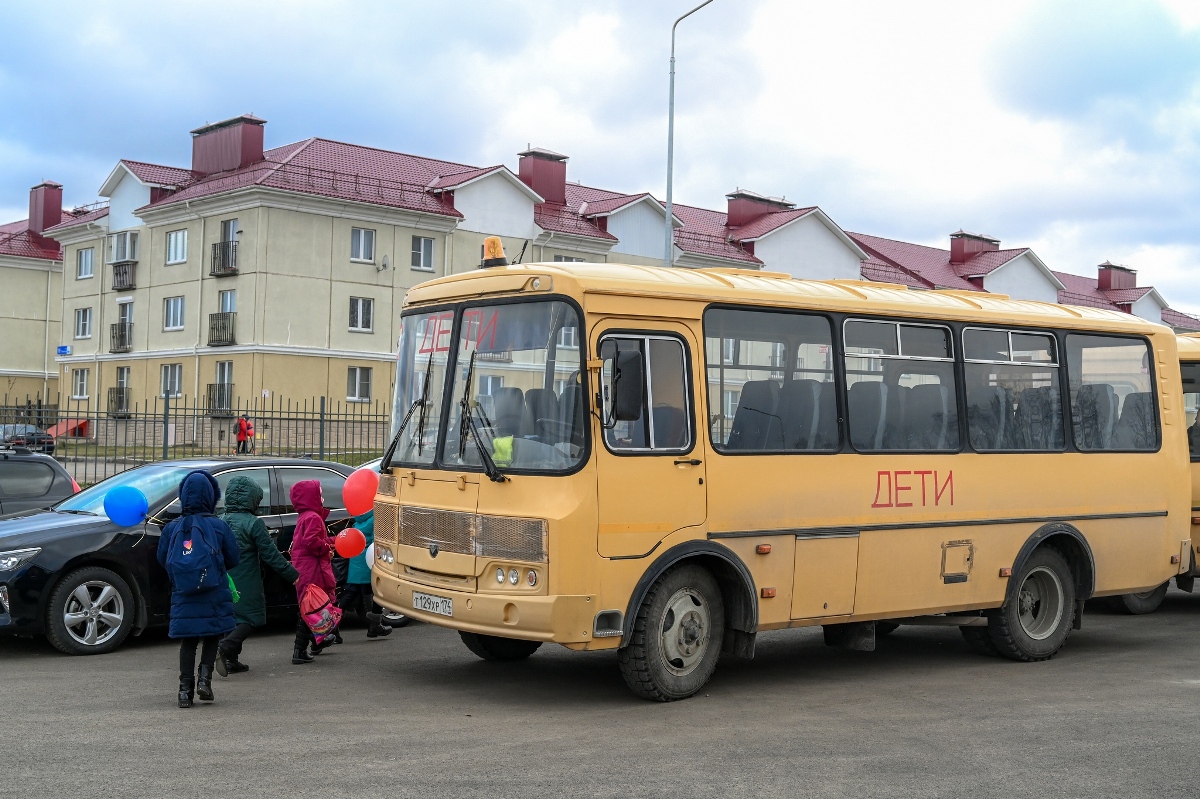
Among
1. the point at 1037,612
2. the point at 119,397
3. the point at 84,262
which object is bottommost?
the point at 1037,612

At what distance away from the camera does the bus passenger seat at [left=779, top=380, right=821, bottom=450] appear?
31.0ft

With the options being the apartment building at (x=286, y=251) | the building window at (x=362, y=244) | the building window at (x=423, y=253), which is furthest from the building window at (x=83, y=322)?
the building window at (x=423, y=253)

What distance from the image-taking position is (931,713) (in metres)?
8.63

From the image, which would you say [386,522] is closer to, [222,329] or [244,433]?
[244,433]

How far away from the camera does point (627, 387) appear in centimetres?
840

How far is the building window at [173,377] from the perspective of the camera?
51.6 metres

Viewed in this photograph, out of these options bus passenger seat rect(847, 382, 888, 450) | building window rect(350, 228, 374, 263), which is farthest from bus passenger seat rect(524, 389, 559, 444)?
building window rect(350, 228, 374, 263)

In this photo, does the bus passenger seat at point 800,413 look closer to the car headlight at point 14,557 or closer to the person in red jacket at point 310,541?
the person in red jacket at point 310,541

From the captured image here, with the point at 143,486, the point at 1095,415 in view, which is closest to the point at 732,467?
the point at 1095,415

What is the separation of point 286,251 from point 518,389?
1623 inches

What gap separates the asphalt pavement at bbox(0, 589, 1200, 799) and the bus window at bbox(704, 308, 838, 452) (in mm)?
1820

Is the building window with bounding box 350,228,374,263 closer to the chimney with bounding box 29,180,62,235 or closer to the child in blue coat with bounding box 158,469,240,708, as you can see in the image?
the chimney with bounding box 29,180,62,235

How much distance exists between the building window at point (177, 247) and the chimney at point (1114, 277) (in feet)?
182

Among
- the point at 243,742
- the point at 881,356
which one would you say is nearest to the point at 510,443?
the point at 243,742
